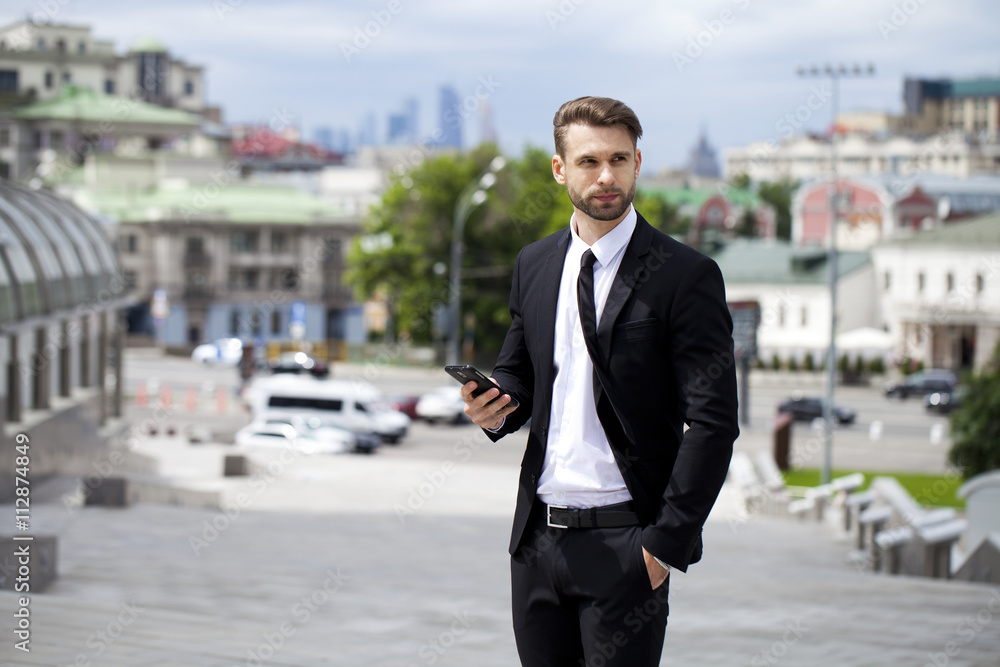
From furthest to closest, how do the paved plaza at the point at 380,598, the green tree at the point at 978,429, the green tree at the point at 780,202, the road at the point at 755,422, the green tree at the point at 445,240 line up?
the green tree at the point at 780,202
the green tree at the point at 445,240
the road at the point at 755,422
the green tree at the point at 978,429
the paved plaza at the point at 380,598

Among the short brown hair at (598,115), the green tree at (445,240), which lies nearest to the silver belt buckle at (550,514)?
the short brown hair at (598,115)

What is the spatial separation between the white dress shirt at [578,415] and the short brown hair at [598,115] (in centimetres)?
27

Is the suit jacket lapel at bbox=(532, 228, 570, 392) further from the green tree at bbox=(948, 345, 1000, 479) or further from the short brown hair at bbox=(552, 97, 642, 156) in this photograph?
the green tree at bbox=(948, 345, 1000, 479)

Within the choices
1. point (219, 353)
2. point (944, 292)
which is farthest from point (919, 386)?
point (219, 353)

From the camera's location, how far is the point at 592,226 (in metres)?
3.73

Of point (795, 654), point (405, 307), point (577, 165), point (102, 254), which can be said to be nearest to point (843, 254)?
point (405, 307)

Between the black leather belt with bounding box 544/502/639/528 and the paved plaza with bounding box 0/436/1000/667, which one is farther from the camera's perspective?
the paved plaza with bounding box 0/436/1000/667

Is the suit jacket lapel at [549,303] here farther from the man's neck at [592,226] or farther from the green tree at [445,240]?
the green tree at [445,240]

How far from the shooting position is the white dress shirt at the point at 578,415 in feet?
11.9

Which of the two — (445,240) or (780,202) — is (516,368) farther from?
(780,202)

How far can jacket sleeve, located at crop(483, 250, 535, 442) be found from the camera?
386 centimetres

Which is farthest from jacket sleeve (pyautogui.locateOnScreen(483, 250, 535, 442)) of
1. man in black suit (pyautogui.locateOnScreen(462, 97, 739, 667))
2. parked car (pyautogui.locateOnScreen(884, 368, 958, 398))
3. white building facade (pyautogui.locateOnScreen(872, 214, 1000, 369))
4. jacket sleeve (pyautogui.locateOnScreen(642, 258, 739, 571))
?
white building facade (pyautogui.locateOnScreen(872, 214, 1000, 369))

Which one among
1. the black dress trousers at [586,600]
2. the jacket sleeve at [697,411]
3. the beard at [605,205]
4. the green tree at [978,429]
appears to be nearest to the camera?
the jacket sleeve at [697,411]

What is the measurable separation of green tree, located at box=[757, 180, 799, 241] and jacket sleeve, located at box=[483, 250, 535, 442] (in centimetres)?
11496
